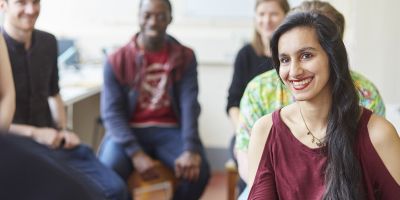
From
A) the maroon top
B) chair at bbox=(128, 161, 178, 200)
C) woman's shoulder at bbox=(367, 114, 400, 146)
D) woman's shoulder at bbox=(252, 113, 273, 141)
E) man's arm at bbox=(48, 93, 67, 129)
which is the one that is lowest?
chair at bbox=(128, 161, 178, 200)

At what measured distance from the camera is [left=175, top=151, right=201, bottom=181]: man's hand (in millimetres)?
2354

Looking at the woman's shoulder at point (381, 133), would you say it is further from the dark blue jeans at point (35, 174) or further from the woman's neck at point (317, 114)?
the dark blue jeans at point (35, 174)

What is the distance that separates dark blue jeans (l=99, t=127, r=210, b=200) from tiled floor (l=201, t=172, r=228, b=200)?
0.83m

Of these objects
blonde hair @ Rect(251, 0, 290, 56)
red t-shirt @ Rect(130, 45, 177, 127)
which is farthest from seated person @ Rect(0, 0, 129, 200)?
blonde hair @ Rect(251, 0, 290, 56)

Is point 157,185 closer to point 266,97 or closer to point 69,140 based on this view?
point 69,140

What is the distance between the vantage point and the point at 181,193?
2428 millimetres

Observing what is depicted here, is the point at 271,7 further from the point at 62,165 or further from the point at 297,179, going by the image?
the point at 62,165

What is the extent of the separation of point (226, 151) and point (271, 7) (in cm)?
148

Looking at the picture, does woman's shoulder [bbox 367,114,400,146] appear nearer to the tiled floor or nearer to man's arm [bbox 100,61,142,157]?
man's arm [bbox 100,61,142,157]

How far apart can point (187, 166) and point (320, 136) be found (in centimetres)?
102

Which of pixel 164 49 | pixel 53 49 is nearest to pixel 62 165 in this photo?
pixel 53 49

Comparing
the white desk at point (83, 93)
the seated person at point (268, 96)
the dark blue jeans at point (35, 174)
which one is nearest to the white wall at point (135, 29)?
the white desk at point (83, 93)

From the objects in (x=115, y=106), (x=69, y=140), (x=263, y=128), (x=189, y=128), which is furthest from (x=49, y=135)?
(x=263, y=128)

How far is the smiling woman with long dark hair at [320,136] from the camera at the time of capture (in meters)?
1.34
